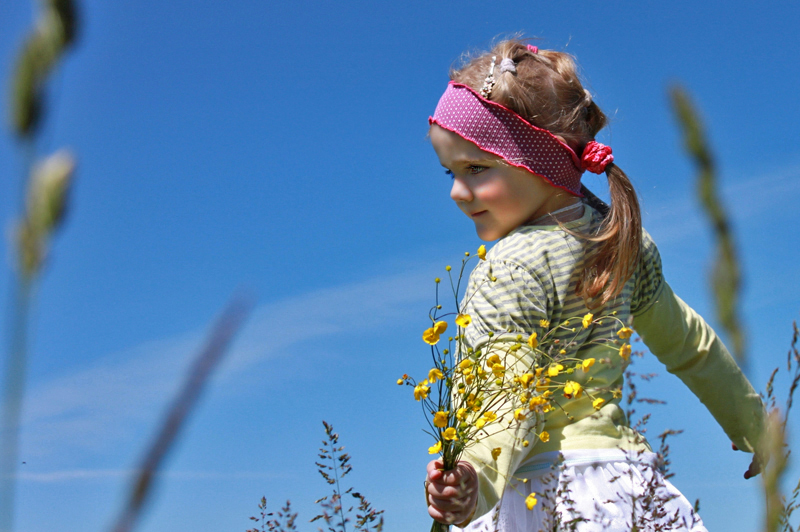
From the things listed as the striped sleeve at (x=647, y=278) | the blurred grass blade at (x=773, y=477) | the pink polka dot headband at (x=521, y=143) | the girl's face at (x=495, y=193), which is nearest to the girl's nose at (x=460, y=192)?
the girl's face at (x=495, y=193)

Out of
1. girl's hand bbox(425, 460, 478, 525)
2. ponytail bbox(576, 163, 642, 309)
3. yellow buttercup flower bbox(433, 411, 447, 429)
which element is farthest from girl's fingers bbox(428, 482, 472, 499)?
ponytail bbox(576, 163, 642, 309)

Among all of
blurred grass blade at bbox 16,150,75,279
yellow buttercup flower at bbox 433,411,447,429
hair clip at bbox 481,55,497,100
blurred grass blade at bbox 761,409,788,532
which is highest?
hair clip at bbox 481,55,497,100

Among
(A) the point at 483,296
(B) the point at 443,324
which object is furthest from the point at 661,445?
(A) the point at 483,296

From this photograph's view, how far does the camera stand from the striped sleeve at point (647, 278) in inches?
115

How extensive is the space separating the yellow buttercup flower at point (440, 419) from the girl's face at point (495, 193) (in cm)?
117

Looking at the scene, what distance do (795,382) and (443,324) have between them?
113 cm

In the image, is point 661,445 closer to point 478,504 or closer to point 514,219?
point 478,504

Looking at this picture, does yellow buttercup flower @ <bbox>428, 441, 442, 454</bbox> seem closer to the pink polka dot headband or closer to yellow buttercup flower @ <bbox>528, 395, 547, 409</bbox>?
yellow buttercup flower @ <bbox>528, 395, 547, 409</bbox>

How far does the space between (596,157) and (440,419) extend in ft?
5.12

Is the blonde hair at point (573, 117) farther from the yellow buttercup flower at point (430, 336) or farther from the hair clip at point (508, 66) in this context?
the yellow buttercup flower at point (430, 336)

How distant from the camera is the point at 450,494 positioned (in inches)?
72.6

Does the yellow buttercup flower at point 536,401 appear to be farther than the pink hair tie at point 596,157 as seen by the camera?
No

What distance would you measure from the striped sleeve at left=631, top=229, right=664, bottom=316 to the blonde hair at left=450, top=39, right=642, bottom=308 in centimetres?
21

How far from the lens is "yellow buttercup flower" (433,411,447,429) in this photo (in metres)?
1.76
